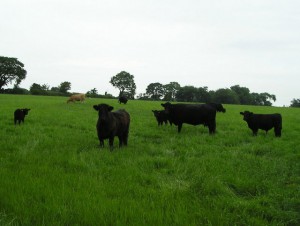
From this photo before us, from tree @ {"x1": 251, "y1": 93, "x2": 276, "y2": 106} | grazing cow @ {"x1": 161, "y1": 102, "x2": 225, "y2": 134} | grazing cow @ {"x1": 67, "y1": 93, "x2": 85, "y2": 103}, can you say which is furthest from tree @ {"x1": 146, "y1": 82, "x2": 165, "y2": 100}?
grazing cow @ {"x1": 161, "y1": 102, "x2": 225, "y2": 134}

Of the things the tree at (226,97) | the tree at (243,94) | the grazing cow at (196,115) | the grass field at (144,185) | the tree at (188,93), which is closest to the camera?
the grass field at (144,185)

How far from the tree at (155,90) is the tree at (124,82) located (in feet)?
78.6

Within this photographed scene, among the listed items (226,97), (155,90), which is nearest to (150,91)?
(155,90)

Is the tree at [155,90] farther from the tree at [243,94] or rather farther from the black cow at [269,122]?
the black cow at [269,122]

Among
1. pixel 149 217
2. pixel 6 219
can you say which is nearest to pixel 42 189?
pixel 6 219

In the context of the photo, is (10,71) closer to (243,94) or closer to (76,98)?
(76,98)

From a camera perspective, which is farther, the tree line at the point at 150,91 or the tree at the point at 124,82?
the tree at the point at 124,82

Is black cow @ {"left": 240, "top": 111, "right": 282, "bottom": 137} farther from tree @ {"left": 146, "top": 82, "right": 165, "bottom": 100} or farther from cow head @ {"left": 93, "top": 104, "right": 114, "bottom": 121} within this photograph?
tree @ {"left": 146, "top": 82, "right": 165, "bottom": 100}

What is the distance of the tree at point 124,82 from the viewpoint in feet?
421

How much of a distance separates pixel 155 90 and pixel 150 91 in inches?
111

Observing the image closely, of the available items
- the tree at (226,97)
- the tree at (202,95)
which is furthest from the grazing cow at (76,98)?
the tree at (226,97)

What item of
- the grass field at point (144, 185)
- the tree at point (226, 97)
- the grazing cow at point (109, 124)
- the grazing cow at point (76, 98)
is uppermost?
the tree at point (226, 97)

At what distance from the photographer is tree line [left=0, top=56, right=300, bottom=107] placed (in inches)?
3669

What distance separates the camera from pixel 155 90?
502 feet
